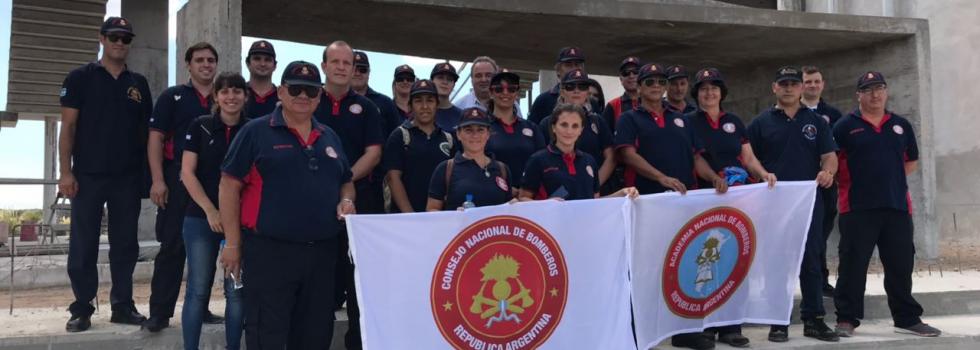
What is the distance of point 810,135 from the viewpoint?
5.39 meters

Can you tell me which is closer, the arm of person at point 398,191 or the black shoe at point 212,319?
the arm of person at point 398,191

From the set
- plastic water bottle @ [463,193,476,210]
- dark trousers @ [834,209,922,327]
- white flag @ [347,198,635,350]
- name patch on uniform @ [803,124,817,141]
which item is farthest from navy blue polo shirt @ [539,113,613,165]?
dark trousers @ [834,209,922,327]

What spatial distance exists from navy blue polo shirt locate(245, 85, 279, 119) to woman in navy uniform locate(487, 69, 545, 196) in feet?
4.64

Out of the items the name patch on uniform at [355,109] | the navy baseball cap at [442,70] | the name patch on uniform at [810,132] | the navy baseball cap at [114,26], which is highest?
the navy baseball cap at [114,26]

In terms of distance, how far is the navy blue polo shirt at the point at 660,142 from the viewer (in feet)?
16.3

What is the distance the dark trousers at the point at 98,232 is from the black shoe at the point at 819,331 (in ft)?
15.4

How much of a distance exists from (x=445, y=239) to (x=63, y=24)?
461 inches

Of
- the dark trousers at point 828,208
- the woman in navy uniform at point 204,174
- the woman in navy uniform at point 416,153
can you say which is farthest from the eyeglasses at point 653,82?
the woman in navy uniform at point 204,174

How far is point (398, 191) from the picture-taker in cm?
465

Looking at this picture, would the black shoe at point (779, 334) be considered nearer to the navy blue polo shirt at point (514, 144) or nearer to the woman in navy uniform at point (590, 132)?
the woman in navy uniform at point (590, 132)

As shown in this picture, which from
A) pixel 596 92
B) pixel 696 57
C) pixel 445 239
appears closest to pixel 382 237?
pixel 445 239

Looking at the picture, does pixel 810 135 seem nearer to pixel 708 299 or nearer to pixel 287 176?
pixel 708 299

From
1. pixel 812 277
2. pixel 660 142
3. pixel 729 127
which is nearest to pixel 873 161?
pixel 812 277

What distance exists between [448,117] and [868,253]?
3.26 m
